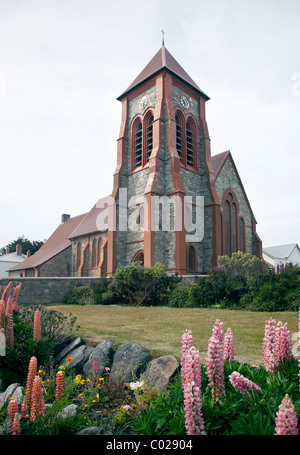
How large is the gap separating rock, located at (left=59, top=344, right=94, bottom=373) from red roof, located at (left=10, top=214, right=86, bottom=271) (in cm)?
2864

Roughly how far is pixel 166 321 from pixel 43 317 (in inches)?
155

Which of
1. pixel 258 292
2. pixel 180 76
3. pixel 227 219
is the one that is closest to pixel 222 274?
pixel 258 292

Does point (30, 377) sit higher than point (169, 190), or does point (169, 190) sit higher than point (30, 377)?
point (169, 190)

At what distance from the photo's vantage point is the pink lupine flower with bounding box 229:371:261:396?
2.86 meters

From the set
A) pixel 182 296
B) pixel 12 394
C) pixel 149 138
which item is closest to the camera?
pixel 12 394

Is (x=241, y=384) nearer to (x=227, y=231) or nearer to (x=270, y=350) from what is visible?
(x=270, y=350)

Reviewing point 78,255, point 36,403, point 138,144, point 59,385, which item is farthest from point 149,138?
point 36,403

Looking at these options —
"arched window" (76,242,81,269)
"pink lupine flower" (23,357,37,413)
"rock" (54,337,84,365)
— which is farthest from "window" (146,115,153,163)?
"pink lupine flower" (23,357,37,413)

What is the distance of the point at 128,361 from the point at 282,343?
117 inches

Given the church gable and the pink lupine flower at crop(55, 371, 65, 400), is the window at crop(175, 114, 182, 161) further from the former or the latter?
the pink lupine flower at crop(55, 371, 65, 400)

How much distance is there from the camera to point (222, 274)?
14609mm

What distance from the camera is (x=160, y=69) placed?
85.0ft

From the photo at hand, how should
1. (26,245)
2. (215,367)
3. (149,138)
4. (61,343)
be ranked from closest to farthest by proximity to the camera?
(215,367), (61,343), (149,138), (26,245)

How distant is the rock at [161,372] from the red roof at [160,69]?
25.6 m
